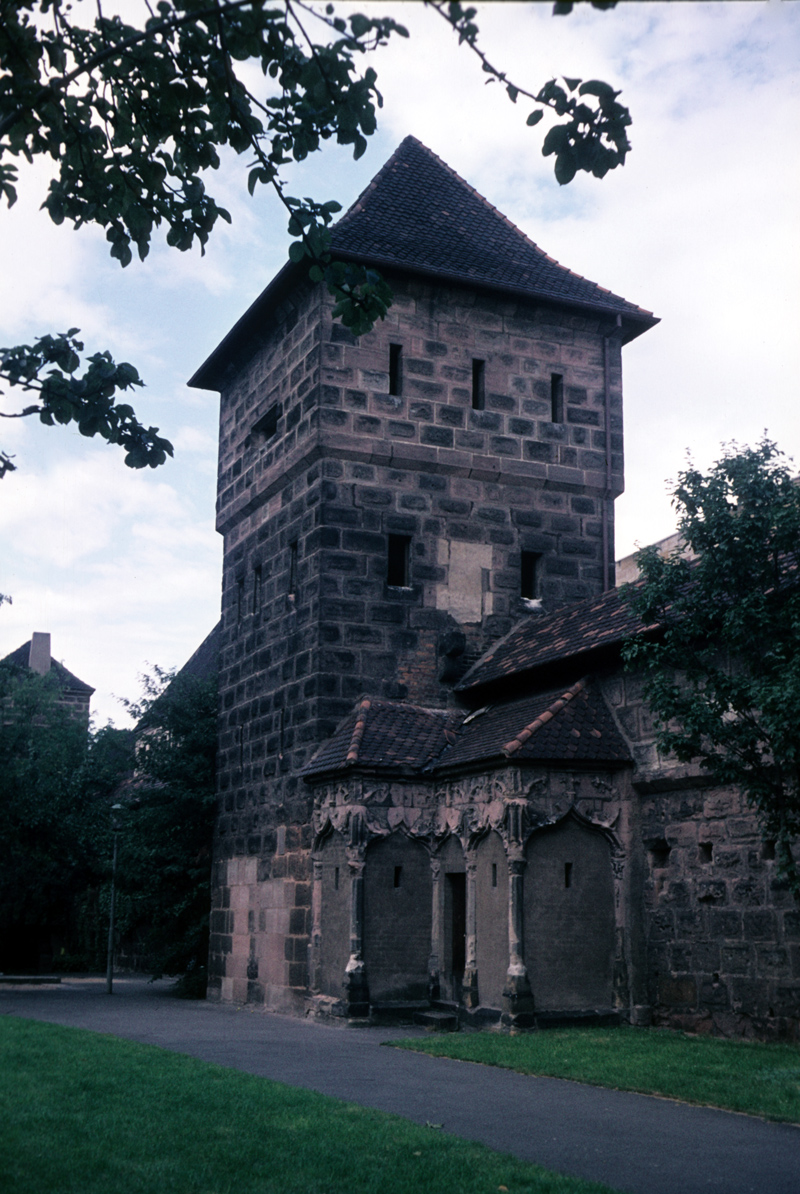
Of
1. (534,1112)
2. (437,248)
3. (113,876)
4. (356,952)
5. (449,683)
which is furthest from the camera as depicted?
(113,876)

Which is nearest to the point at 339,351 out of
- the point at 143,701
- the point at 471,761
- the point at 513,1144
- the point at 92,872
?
the point at 471,761

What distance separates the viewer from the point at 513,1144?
25.6 feet

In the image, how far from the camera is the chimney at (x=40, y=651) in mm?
44906

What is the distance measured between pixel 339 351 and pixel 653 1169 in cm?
1442

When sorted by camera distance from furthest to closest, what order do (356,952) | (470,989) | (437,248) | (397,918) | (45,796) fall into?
(45,796) → (437,248) → (397,918) → (356,952) → (470,989)

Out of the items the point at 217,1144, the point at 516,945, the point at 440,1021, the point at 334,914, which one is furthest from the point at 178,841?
the point at 217,1144

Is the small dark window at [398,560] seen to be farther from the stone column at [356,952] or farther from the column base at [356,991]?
the column base at [356,991]

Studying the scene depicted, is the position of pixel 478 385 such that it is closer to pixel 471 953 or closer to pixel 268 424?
pixel 268 424

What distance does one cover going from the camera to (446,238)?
2086cm

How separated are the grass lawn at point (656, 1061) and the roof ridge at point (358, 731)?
3966 millimetres

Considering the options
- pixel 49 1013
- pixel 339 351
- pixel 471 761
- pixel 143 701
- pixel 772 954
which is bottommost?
pixel 49 1013

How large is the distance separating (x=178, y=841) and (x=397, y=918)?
7.66 m

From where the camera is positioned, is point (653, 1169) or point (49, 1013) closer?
A: point (653, 1169)

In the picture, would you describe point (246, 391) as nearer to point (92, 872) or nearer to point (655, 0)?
point (92, 872)
